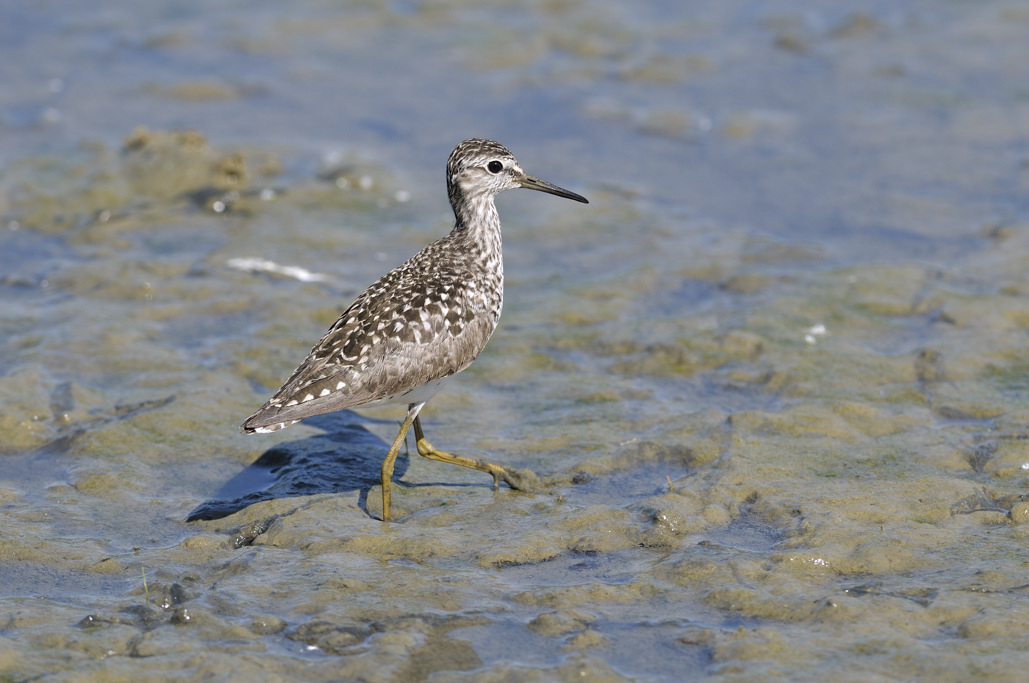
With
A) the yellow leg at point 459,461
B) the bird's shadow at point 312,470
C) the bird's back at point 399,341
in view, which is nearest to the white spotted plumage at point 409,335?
the bird's back at point 399,341

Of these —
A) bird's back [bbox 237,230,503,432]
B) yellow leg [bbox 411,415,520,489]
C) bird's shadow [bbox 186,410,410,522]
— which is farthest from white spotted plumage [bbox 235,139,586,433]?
bird's shadow [bbox 186,410,410,522]

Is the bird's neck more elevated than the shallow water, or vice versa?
the bird's neck

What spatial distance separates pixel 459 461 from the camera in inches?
286

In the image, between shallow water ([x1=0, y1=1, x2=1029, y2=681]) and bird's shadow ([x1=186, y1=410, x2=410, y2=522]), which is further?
bird's shadow ([x1=186, y1=410, x2=410, y2=522])

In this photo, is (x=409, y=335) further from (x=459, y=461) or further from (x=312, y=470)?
(x=312, y=470)

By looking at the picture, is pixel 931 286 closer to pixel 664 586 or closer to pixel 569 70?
pixel 664 586

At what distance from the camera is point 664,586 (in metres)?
6.09

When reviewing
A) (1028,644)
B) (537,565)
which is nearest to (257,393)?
(537,565)

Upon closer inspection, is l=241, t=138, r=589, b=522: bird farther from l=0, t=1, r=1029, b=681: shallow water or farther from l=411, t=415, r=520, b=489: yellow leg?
l=0, t=1, r=1029, b=681: shallow water

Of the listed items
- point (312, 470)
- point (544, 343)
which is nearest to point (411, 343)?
point (312, 470)

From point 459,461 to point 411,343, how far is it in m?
0.87

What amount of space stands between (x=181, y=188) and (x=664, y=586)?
7.51m

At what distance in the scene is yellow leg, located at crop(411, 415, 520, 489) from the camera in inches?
283

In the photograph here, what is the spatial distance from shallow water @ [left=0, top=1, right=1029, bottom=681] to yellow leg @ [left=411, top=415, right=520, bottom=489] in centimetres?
9
